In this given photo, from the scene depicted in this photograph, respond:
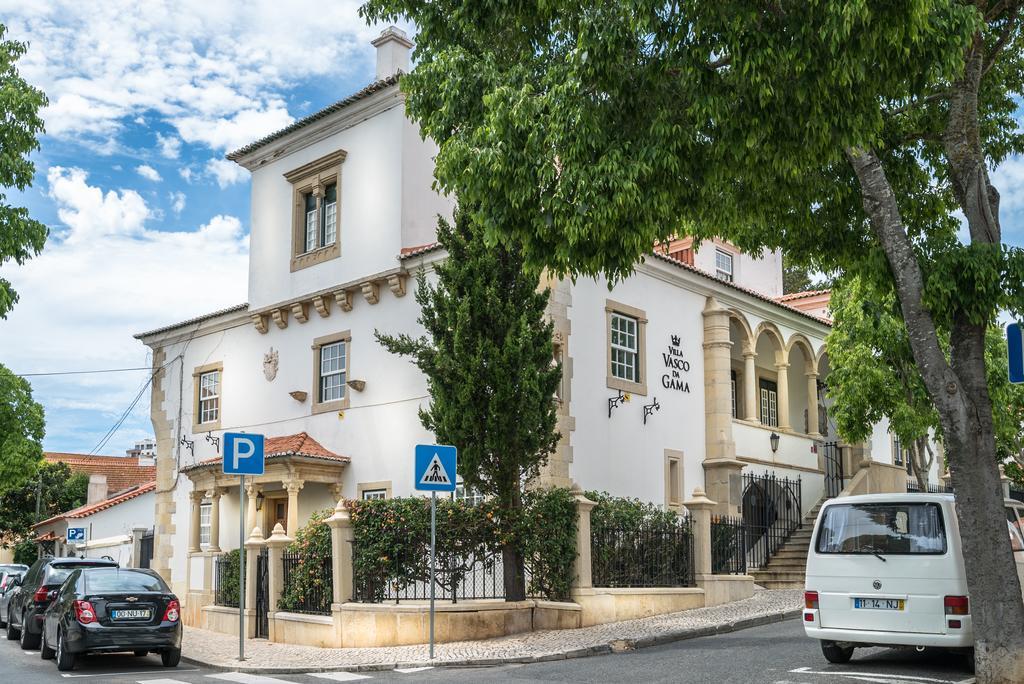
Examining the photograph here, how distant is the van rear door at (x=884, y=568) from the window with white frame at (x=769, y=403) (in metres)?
17.2

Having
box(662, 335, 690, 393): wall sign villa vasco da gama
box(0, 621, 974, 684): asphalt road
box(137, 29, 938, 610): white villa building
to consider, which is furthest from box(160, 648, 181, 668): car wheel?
box(662, 335, 690, 393): wall sign villa vasco da gama

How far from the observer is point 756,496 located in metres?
25.7

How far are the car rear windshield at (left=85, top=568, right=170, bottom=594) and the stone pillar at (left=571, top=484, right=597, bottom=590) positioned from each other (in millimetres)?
6236

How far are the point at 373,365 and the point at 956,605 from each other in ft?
45.0

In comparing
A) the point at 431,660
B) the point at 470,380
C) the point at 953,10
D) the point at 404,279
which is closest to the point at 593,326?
the point at 404,279

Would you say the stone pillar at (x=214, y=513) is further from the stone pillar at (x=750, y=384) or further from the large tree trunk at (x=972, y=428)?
the large tree trunk at (x=972, y=428)

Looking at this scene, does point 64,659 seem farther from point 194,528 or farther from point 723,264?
point 723,264

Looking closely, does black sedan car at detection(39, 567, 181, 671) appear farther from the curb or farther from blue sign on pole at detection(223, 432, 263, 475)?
blue sign on pole at detection(223, 432, 263, 475)

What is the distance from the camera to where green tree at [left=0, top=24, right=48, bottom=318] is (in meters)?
18.4

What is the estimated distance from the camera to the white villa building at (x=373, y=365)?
70.4ft

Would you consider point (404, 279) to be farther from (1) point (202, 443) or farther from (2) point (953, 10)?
(2) point (953, 10)

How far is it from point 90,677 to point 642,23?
1002 cm

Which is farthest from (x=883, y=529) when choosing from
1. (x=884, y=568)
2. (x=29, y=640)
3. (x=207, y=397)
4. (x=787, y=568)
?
(x=207, y=397)

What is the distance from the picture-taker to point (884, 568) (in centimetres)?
1151
